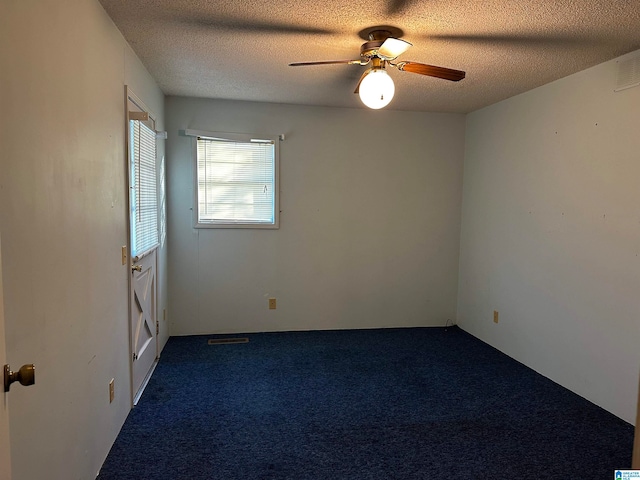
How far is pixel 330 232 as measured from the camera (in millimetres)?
4504

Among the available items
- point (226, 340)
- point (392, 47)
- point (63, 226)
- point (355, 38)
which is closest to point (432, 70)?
point (392, 47)

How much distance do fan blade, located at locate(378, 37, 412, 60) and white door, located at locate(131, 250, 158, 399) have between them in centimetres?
215

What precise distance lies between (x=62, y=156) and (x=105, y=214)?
0.59 meters

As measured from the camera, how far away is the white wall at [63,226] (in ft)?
4.35

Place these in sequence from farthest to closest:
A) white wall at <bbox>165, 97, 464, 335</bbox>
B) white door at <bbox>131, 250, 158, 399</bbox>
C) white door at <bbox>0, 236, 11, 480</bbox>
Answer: white wall at <bbox>165, 97, 464, 335</bbox>
white door at <bbox>131, 250, 158, 399</bbox>
white door at <bbox>0, 236, 11, 480</bbox>

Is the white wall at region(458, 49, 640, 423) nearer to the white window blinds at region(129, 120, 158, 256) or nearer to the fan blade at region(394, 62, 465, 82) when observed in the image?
the fan blade at region(394, 62, 465, 82)

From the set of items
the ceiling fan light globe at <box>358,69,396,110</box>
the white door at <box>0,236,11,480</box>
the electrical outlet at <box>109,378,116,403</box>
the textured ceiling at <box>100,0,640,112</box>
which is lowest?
the electrical outlet at <box>109,378,116,403</box>

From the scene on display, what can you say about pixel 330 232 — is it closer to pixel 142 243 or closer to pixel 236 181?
pixel 236 181

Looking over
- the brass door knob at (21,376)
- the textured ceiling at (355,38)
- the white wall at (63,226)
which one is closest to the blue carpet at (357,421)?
the white wall at (63,226)

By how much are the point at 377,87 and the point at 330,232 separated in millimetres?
2297

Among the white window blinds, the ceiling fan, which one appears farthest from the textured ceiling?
the white window blinds

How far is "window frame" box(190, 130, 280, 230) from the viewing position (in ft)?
13.6

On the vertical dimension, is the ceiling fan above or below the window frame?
above

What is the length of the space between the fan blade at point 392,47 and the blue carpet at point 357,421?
234 centimetres
